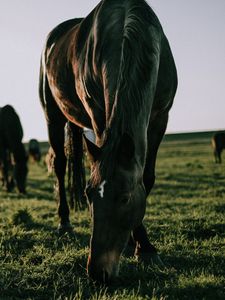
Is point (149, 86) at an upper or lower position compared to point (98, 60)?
lower

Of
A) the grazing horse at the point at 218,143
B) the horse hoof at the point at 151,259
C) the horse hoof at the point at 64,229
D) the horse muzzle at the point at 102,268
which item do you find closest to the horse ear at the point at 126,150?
the horse muzzle at the point at 102,268

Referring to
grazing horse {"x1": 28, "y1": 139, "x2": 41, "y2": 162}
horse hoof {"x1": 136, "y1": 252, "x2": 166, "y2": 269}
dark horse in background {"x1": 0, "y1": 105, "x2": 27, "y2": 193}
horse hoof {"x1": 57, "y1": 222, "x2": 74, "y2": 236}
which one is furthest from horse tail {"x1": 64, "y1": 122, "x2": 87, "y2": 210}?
grazing horse {"x1": 28, "y1": 139, "x2": 41, "y2": 162}

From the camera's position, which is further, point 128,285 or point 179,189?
point 179,189

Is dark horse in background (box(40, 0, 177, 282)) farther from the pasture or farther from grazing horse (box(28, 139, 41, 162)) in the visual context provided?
grazing horse (box(28, 139, 41, 162))

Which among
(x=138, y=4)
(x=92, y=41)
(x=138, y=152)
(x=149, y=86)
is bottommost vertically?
(x=138, y=152)

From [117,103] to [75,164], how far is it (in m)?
3.57

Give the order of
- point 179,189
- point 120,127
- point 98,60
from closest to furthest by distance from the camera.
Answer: point 120,127 < point 98,60 < point 179,189

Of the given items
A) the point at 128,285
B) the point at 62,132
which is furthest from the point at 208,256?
the point at 62,132

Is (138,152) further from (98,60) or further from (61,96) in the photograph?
(61,96)

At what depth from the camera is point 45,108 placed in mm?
7328

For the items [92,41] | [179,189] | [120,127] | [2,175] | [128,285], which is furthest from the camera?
[2,175]

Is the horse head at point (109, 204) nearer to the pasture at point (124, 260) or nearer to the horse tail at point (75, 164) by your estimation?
the pasture at point (124, 260)

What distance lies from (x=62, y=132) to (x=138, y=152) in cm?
380

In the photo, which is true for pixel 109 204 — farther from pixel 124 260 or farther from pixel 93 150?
pixel 124 260
